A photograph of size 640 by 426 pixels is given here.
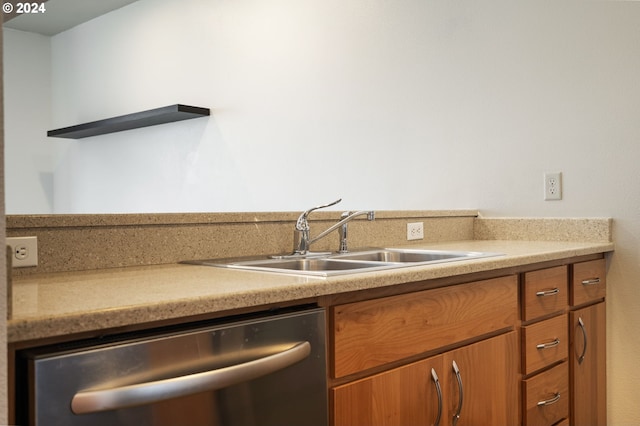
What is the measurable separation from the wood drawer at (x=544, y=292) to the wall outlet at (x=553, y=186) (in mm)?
447

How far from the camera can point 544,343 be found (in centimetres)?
195

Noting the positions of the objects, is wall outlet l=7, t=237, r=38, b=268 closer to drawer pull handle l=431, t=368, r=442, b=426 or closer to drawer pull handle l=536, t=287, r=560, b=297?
drawer pull handle l=431, t=368, r=442, b=426

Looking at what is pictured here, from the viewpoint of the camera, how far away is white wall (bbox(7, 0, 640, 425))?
7.57 feet

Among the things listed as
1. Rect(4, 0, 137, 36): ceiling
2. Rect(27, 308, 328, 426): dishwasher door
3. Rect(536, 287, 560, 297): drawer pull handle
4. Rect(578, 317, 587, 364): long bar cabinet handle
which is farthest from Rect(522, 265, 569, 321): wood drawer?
Rect(4, 0, 137, 36): ceiling

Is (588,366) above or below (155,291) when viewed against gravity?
below

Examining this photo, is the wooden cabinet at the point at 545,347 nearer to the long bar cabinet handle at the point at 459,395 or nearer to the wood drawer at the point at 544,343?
the wood drawer at the point at 544,343

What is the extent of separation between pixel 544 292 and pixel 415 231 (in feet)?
2.05

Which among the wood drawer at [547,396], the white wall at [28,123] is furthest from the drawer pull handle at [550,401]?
the white wall at [28,123]

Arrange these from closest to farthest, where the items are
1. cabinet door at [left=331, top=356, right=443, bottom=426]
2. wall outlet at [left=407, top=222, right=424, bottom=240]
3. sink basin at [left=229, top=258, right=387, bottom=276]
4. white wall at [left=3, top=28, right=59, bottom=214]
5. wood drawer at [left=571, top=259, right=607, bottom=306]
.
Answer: cabinet door at [left=331, top=356, right=443, bottom=426], sink basin at [left=229, top=258, right=387, bottom=276], wood drawer at [left=571, top=259, right=607, bottom=306], wall outlet at [left=407, top=222, right=424, bottom=240], white wall at [left=3, top=28, right=59, bottom=214]

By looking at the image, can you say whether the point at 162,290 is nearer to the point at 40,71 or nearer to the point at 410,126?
the point at 410,126

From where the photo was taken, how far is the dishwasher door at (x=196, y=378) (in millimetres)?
817

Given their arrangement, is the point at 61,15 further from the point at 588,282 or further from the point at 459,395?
the point at 459,395

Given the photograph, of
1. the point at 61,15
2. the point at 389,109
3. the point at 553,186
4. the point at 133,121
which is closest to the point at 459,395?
the point at 553,186

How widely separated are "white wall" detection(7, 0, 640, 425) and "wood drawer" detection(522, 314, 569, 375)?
0.39 m
